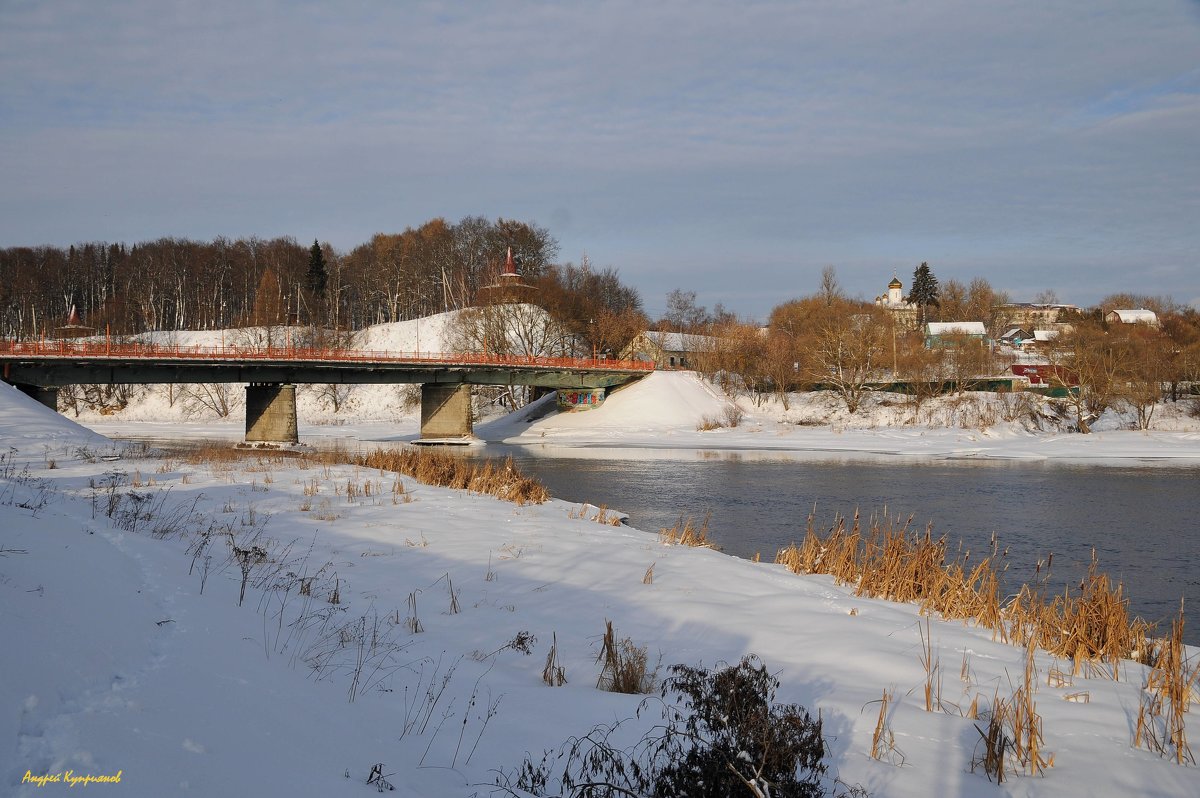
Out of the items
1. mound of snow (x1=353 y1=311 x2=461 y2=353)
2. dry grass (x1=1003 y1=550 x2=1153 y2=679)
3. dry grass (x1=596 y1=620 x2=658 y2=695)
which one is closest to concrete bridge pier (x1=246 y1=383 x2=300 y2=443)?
mound of snow (x1=353 y1=311 x2=461 y2=353)

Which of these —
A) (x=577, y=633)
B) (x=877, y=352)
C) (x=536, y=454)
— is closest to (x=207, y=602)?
(x=577, y=633)

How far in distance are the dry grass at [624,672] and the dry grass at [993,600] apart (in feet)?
12.1

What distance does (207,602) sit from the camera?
6.77m

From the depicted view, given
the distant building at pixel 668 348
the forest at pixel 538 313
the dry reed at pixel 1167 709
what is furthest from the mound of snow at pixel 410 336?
the dry reed at pixel 1167 709

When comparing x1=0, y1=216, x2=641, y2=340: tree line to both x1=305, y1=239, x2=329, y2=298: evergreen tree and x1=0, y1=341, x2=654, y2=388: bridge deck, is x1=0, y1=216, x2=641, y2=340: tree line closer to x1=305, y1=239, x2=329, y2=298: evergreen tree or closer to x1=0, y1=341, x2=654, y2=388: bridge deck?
x1=305, y1=239, x2=329, y2=298: evergreen tree

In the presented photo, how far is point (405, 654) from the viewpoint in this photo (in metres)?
7.52

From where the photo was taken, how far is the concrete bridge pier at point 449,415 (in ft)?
204

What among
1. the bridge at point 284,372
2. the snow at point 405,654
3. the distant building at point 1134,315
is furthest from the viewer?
the distant building at point 1134,315

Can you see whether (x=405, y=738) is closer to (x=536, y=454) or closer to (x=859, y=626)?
(x=859, y=626)

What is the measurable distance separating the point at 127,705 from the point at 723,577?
368 inches

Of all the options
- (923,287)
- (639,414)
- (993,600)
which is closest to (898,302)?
(923,287)

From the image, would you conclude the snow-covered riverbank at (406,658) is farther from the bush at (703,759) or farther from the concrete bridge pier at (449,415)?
the concrete bridge pier at (449,415)

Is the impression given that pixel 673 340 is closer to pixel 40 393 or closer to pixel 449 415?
pixel 449 415

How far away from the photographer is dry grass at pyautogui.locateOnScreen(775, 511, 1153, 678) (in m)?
9.23
